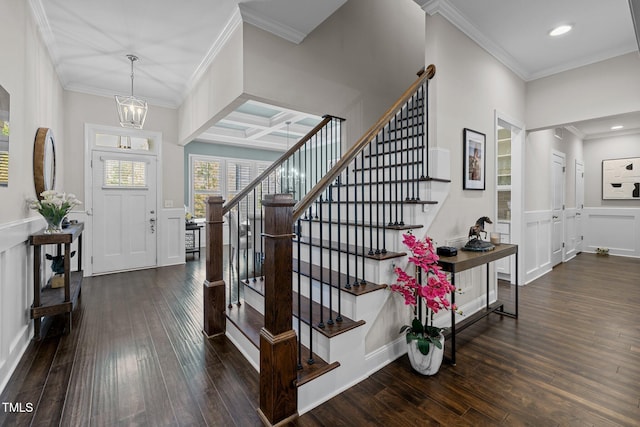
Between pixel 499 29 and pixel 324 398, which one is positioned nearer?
pixel 324 398

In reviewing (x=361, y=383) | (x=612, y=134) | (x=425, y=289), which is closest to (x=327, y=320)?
(x=361, y=383)

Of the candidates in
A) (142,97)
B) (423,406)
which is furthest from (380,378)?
(142,97)

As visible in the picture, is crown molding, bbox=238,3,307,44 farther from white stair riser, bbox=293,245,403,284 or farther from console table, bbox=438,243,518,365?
console table, bbox=438,243,518,365

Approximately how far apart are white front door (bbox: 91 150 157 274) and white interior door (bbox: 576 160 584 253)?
28.5ft

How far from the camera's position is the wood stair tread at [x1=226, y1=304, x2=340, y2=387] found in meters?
1.74

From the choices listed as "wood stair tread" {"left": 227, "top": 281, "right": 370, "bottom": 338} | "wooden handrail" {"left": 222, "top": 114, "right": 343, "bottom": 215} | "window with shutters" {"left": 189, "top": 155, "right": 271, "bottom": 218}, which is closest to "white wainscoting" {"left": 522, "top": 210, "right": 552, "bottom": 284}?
"wooden handrail" {"left": 222, "top": 114, "right": 343, "bottom": 215}

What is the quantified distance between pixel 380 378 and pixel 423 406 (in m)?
0.34

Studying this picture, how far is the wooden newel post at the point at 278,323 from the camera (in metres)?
1.58

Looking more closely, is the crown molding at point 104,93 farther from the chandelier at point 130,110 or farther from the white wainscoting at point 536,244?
the white wainscoting at point 536,244

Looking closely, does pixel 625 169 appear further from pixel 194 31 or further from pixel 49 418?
pixel 49 418

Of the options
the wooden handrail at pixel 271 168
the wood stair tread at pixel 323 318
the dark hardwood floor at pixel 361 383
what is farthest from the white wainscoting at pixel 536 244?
the wood stair tread at pixel 323 318

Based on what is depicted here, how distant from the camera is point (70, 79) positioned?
4230 millimetres

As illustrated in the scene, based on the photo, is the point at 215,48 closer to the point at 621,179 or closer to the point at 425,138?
the point at 425,138

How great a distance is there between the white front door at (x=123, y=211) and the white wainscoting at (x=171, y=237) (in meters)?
0.12
